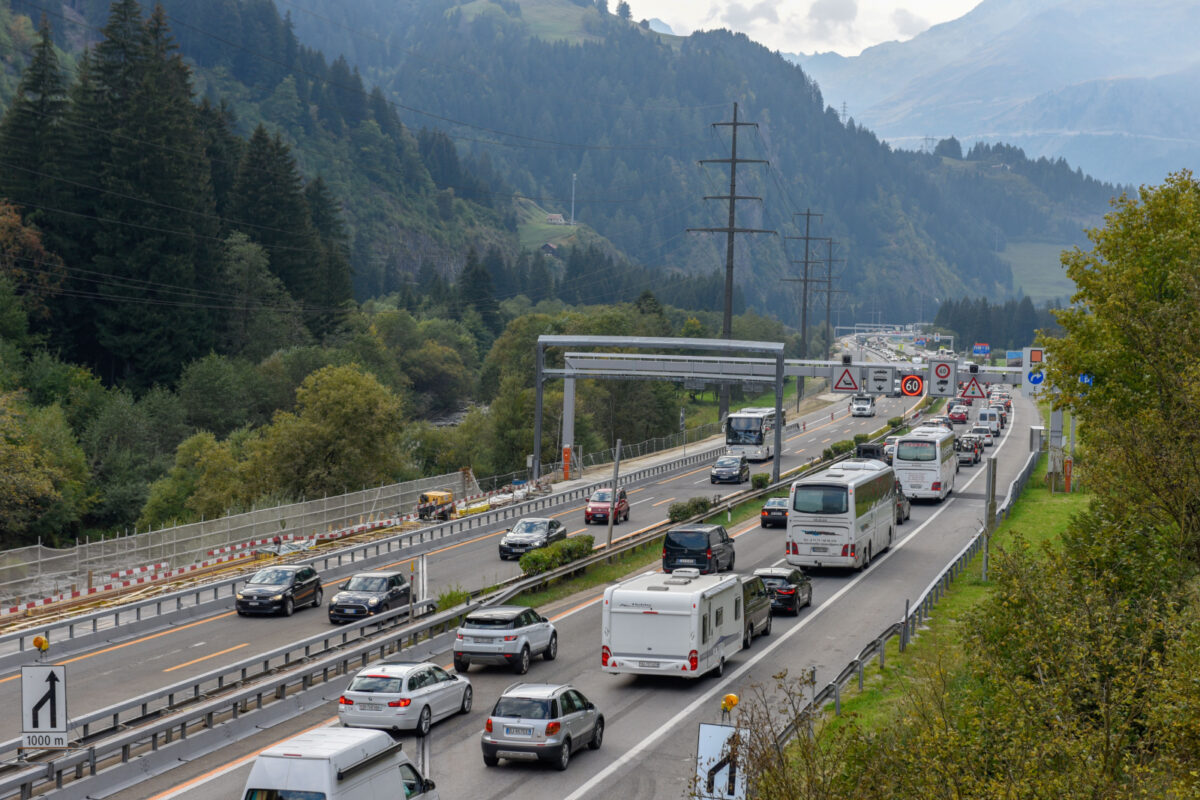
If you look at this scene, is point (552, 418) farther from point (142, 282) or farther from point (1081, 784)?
point (1081, 784)

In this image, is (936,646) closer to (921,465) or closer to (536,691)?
(536,691)

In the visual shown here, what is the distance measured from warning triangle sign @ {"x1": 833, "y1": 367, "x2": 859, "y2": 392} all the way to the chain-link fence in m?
22.9

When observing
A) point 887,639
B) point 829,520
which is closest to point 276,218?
point 829,520

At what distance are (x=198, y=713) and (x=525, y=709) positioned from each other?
6.13 meters

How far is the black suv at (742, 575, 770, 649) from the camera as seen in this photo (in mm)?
30219

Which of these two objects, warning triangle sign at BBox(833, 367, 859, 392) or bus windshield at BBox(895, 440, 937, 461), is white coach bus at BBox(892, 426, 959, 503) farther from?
warning triangle sign at BBox(833, 367, 859, 392)

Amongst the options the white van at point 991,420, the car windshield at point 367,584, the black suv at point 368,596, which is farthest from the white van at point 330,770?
the white van at point 991,420

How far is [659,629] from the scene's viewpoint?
26.4m

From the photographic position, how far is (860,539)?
41.1 metres

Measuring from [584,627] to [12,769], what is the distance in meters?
17.1

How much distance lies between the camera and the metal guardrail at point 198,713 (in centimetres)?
1953

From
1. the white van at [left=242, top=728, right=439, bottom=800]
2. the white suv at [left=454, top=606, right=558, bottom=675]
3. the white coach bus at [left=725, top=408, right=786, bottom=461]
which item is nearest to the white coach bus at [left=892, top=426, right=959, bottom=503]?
the white coach bus at [left=725, top=408, right=786, bottom=461]

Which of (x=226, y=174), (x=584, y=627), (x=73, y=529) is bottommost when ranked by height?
(x=73, y=529)

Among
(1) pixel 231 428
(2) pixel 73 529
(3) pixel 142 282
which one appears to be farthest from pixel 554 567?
(3) pixel 142 282
